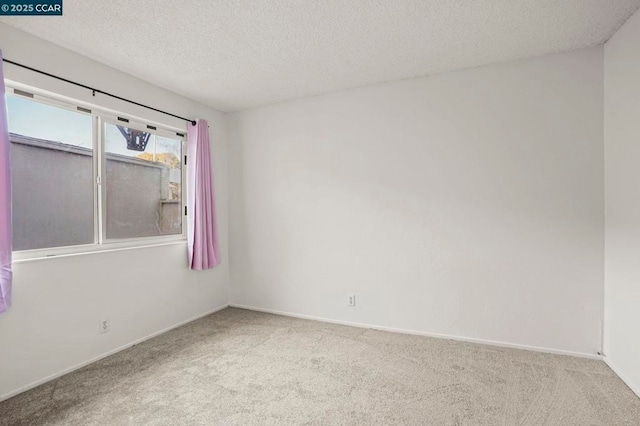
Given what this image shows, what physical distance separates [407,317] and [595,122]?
7.57 ft

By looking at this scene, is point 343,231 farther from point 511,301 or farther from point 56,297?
point 56,297

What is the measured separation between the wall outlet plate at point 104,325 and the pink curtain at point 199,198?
0.98 meters

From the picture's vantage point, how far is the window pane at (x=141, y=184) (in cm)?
286

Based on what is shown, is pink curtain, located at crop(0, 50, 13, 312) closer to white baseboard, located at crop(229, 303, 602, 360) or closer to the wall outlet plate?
the wall outlet plate

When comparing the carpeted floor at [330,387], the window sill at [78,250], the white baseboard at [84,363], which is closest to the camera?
the carpeted floor at [330,387]

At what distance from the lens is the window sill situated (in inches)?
86.9

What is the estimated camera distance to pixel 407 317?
307 centimetres

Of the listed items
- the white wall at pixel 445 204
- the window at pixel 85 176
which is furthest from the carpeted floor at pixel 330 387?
the window at pixel 85 176

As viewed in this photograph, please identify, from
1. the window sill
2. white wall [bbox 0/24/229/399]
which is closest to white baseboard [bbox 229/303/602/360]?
white wall [bbox 0/24/229/399]

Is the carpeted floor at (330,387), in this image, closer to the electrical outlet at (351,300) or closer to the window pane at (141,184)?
the electrical outlet at (351,300)

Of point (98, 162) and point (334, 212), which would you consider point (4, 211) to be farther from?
point (334, 212)

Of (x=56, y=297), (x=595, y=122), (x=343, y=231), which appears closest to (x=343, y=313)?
(x=343, y=231)

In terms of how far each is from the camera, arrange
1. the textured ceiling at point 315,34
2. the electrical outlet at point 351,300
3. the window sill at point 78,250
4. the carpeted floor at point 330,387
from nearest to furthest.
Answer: the carpeted floor at point 330,387 → the textured ceiling at point 315,34 → the window sill at point 78,250 → the electrical outlet at point 351,300

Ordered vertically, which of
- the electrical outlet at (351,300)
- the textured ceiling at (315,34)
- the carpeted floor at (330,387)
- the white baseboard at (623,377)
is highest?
the textured ceiling at (315,34)
